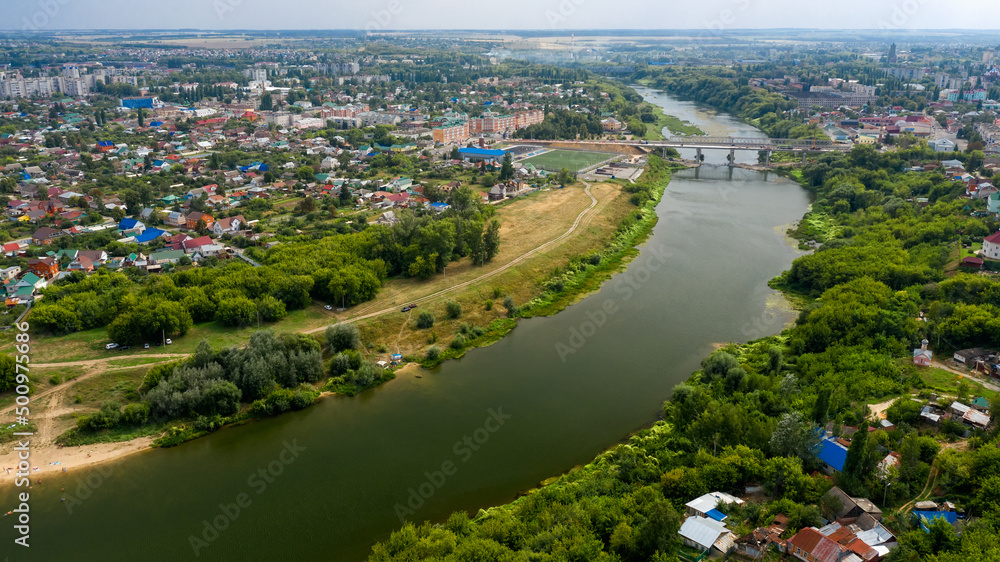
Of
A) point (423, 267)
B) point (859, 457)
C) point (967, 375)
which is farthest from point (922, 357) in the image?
point (423, 267)

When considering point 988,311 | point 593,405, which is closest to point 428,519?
point 593,405

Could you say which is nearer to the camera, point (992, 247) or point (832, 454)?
point (832, 454)

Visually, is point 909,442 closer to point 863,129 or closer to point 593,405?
point 593,405

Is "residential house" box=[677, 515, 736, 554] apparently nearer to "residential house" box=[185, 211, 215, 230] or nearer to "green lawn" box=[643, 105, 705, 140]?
"residential house" box=[185, 211, 215, 230]

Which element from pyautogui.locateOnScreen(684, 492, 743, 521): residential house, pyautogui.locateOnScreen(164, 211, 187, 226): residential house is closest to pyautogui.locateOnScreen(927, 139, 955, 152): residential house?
pyautogui.locateOnScreen(684, 492, 743, 521): residential house

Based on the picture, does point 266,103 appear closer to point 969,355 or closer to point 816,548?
point 969,355
